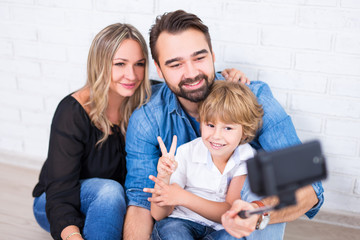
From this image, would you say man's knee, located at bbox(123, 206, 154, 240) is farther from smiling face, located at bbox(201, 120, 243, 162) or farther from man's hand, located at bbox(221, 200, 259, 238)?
man's hand, located at bbox(221, 200, 259, 238)

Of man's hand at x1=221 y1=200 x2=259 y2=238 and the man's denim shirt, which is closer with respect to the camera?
man's hand at x1=221 y1=200 x2=259 y2=238

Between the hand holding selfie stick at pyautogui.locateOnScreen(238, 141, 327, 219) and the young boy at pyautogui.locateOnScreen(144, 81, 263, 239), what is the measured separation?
23.4 inches

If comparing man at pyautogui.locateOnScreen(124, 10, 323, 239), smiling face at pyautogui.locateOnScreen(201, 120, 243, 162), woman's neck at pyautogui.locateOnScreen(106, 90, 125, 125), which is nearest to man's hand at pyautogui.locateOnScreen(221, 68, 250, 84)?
man at pyautogui.locateOnScreen(124, 10, 323, 239)


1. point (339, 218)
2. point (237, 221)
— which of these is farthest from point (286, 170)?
point (339, 218)

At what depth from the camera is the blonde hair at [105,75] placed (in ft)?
5.20

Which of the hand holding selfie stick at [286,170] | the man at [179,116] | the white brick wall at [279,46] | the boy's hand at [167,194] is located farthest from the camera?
the white brick wall at [279,46]

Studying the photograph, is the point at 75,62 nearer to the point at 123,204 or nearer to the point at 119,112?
the point at 119,112

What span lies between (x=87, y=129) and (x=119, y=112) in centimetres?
20

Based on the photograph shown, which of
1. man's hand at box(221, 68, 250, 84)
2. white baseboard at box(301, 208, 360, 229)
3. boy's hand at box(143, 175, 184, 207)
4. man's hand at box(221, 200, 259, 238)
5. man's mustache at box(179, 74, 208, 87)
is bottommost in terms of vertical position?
white baseboard at box(301, 208, 360, 229)

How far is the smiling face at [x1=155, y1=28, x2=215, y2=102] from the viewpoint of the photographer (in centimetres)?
148

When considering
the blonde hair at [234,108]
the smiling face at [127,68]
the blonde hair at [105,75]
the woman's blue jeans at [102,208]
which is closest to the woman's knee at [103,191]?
the woman's blue jeans at [102,208]

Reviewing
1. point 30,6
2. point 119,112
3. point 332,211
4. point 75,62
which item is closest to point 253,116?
point 119,112

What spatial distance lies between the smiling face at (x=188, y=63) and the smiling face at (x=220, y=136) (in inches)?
6.1

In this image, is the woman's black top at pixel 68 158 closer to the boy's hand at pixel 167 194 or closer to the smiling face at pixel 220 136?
the boy's hand at pixel 167 194
